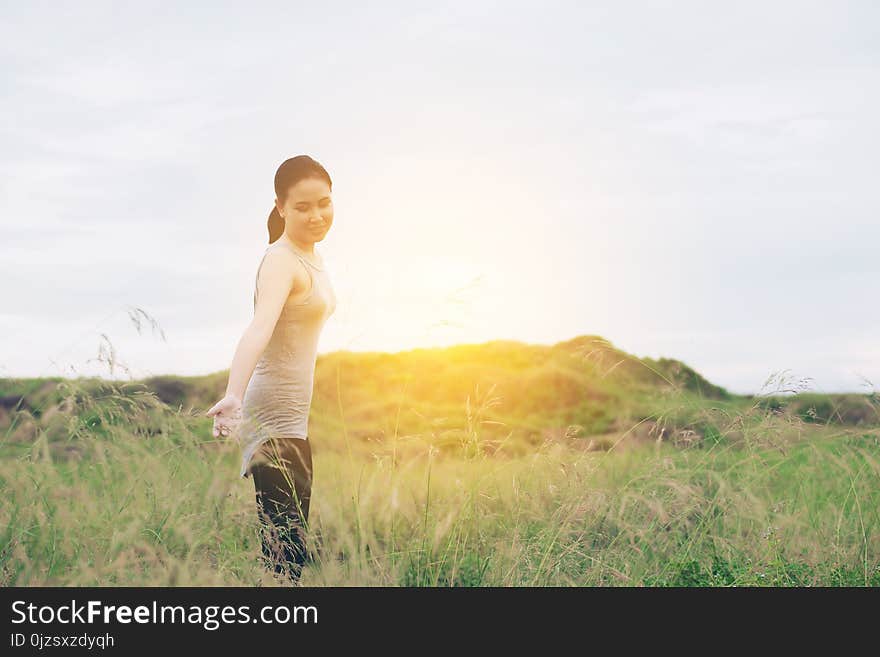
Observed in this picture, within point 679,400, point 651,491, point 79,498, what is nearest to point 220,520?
point 79,498

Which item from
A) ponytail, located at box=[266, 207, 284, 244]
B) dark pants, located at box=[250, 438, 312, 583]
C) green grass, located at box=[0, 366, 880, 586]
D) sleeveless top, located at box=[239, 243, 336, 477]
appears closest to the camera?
green grass, located at box=[0, 366, 880, 586]

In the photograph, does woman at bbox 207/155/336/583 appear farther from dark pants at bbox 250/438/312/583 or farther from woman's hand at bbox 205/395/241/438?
woman's hand at bbox 205/395/241/438

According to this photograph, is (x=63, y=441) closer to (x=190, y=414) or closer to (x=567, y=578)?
(x=190, y=414)

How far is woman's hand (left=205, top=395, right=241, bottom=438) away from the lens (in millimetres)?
2869

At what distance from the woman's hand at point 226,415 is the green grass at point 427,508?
0.22ft

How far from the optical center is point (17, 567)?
307cm

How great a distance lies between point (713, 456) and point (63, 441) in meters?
3.06

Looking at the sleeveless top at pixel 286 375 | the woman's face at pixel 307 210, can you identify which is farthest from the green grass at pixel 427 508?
the woman's face at pixel 307 210

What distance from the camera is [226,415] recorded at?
2896mm

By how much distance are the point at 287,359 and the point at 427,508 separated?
2.74 ft

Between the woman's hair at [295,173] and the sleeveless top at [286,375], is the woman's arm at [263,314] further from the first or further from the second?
the woman's hair at [295,173]

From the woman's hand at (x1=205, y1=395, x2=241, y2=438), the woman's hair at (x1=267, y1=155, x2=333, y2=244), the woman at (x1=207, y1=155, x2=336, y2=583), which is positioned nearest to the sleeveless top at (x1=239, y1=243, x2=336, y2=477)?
the woman at (x1=207, y1=155, x2=336, y2=583)

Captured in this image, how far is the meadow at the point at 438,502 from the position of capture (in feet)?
9.90

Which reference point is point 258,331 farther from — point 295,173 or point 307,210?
point 295,173
